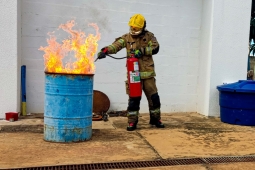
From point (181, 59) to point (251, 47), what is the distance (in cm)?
635

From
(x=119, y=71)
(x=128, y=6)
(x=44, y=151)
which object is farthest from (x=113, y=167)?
(x=128, y=6)

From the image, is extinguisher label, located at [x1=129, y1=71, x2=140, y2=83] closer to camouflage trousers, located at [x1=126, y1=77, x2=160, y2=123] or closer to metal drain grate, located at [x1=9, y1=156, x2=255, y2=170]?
camouflage trousers, located at [x1=126, y1=77, x2=160, y2=123]

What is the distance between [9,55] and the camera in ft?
17.3

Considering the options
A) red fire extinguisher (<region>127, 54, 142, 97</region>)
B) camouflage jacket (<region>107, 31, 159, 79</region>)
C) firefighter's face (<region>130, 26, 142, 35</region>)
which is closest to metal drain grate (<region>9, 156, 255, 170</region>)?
red fire extinguisher (<region>127, 54, 142, 97</region>)

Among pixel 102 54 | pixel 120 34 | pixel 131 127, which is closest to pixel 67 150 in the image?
pixel 131 127

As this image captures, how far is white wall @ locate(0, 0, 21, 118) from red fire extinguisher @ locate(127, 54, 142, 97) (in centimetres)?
217

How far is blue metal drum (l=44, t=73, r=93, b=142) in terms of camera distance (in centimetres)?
385

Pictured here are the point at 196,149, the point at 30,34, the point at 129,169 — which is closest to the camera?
the point at 129,169

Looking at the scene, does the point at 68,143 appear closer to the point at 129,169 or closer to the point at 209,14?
the point at 129,169

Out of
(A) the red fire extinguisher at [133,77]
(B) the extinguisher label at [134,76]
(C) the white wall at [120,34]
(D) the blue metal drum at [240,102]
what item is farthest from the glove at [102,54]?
(D) the blue metal drum at [240,102]

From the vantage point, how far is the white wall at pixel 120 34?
584 centimetres

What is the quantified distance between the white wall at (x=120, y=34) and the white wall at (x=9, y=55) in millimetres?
475

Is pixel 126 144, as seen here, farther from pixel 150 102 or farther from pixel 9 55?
pixel 9 55

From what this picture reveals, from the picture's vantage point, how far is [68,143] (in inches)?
154
